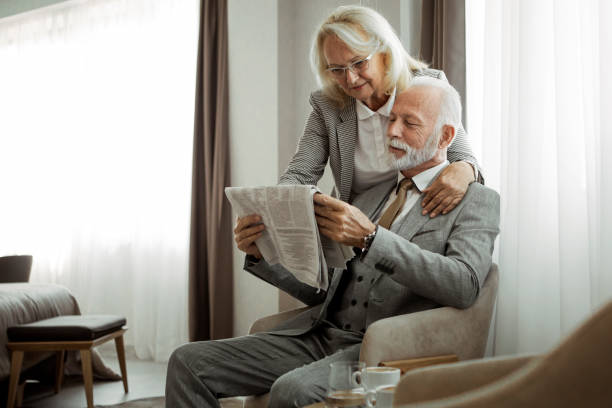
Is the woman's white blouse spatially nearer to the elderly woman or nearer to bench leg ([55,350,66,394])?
the elderly woman

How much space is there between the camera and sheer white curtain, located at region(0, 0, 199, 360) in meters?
4.52

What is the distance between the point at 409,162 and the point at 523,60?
122cm

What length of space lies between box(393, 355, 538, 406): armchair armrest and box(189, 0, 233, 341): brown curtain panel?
3329 mm

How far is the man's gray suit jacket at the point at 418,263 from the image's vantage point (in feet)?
4.71

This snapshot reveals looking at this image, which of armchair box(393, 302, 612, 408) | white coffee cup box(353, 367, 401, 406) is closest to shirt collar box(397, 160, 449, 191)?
white coffee cup box(353, 367, 401, 406)

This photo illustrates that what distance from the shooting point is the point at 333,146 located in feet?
6.59

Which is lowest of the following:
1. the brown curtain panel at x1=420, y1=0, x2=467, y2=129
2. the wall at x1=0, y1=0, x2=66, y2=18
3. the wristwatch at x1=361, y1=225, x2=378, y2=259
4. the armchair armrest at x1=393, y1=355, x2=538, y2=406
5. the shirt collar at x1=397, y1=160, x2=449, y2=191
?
the armchair armrest at x1=393, y1=355, x2=538, y2=406

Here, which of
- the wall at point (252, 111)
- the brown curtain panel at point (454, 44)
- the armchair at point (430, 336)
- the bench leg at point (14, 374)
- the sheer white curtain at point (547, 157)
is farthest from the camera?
the wall at point (252, 111)

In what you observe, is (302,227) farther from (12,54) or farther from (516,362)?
(12,54)

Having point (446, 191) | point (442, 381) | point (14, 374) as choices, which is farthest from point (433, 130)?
point (14, 374)

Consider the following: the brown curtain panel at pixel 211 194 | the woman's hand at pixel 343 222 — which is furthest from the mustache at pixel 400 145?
the brown curtain panel at pixel 211 194

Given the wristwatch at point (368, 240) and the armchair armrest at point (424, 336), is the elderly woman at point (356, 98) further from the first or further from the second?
the armchair armrest at point (424, 336)

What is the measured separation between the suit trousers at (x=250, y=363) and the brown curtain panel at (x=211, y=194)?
244cm

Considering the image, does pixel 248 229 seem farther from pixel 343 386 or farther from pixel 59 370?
pixel 59 370
